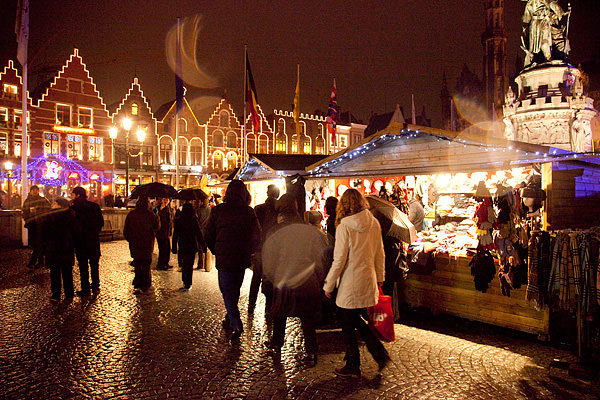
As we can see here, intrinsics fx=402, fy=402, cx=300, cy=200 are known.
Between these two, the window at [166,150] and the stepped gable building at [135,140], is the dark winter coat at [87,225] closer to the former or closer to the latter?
the stepped gable building at [135,140]

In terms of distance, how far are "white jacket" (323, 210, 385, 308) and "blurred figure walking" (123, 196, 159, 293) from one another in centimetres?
470

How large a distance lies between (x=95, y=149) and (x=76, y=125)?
2329mm

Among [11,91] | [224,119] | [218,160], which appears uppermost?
[11,91]

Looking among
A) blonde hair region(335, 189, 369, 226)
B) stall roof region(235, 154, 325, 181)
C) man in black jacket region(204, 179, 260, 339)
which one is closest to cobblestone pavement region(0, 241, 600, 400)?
man in black jacket region(204, 179, 260, 339)

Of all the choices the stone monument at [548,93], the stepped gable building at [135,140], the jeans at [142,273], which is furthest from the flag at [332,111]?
the stepped gable building at [135,140]

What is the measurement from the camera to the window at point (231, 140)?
4094cm

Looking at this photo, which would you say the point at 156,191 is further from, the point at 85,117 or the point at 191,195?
the point at 85,117

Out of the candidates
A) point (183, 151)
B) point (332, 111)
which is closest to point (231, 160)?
point (183, 151)

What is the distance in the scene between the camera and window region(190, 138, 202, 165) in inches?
1523

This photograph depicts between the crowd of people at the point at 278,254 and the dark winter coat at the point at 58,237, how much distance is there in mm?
15

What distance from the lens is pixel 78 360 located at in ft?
14.6

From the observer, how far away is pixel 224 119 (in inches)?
1614

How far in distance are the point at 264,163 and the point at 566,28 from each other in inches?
564

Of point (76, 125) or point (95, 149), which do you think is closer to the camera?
point (76, 125)
